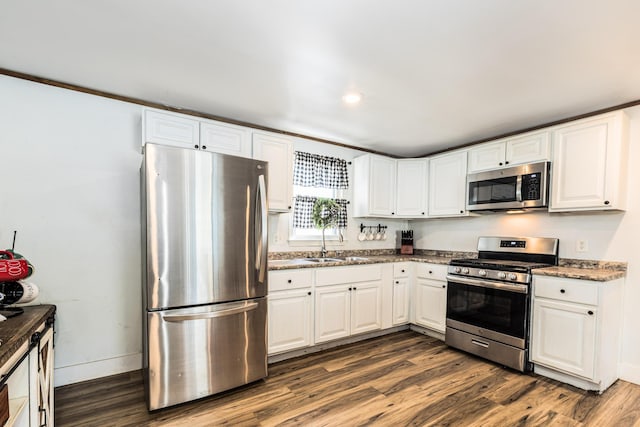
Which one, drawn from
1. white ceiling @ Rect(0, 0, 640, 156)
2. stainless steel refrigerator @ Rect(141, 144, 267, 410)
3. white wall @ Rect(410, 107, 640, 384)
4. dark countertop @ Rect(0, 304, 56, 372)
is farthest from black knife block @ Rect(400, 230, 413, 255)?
dark countertop @ Rect(0, 304, 56, 372)

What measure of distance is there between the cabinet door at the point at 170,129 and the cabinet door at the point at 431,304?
9.38 ft

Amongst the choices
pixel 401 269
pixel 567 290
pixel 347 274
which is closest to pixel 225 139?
pixel 347 274

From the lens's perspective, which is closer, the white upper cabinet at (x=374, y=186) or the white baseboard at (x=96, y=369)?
the white baseboard at (x=96, y=369)

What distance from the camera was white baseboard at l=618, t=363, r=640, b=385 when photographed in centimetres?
256

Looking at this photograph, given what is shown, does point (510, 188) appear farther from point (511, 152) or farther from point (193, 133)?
point (193, 133)

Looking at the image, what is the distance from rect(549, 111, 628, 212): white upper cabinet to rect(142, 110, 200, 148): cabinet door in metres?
3.26

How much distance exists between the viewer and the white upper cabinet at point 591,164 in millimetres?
2543

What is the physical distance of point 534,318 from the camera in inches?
106

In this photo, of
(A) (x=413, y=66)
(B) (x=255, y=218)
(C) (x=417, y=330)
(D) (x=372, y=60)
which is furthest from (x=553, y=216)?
(B) (x=255, y=218)

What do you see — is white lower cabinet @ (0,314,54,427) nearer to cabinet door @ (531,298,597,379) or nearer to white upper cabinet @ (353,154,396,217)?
white upper cabinet @ (353,154,396,217)

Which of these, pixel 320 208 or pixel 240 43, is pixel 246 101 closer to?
pixel 240 43

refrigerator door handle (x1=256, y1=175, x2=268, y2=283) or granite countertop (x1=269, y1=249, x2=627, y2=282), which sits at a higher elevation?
refrigerator door handle (x1=256, y1=175, x2=268, y2=283)

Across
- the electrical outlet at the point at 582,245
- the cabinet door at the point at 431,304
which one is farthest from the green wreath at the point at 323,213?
the electrical outlet at the point at 582,245

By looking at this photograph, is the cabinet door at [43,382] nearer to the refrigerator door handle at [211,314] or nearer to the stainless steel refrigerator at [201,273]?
the stainless steel refrigerator at [201,273]
